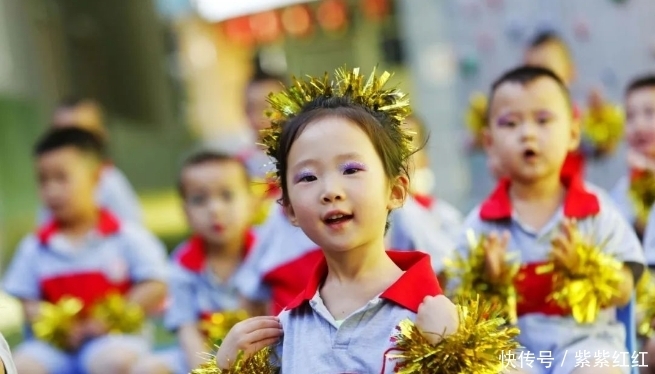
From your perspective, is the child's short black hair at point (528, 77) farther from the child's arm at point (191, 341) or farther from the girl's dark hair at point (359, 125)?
the child's arm at point (191, 341)

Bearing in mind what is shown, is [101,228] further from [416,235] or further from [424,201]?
[416,235]

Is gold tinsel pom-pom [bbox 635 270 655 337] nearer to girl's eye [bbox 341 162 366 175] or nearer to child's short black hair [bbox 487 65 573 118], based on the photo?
child's short black hair [bbox 487 65 573 118]

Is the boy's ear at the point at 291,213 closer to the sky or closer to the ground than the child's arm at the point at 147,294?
closer to the sky

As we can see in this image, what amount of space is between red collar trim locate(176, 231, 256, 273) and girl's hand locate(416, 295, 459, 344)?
6.25 feet

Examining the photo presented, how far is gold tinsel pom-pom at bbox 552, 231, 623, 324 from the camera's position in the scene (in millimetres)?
3072

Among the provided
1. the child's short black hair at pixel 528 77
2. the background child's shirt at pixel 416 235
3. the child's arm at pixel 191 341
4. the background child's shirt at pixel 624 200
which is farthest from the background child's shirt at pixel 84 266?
the background child's shirt at pixel 624 200

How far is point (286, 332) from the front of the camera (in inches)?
99.9

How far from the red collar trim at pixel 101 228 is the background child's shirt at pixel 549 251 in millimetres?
1704

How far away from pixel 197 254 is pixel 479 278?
1.36 meters

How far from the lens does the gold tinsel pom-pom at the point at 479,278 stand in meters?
3.13

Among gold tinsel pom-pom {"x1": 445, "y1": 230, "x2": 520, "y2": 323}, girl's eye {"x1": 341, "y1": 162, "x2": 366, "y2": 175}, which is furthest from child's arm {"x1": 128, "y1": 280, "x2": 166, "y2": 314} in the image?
girl's eye {"x1": 341, "y1": 162, "x2": 366, "y2": 175}

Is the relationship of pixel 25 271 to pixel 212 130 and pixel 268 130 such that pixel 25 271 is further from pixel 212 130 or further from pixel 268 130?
pixel 212 130

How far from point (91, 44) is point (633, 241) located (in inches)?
388

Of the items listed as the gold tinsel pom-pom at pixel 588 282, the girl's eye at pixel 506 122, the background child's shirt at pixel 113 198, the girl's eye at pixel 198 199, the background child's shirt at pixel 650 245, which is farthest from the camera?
the background child's shirt at pixel 113 198
